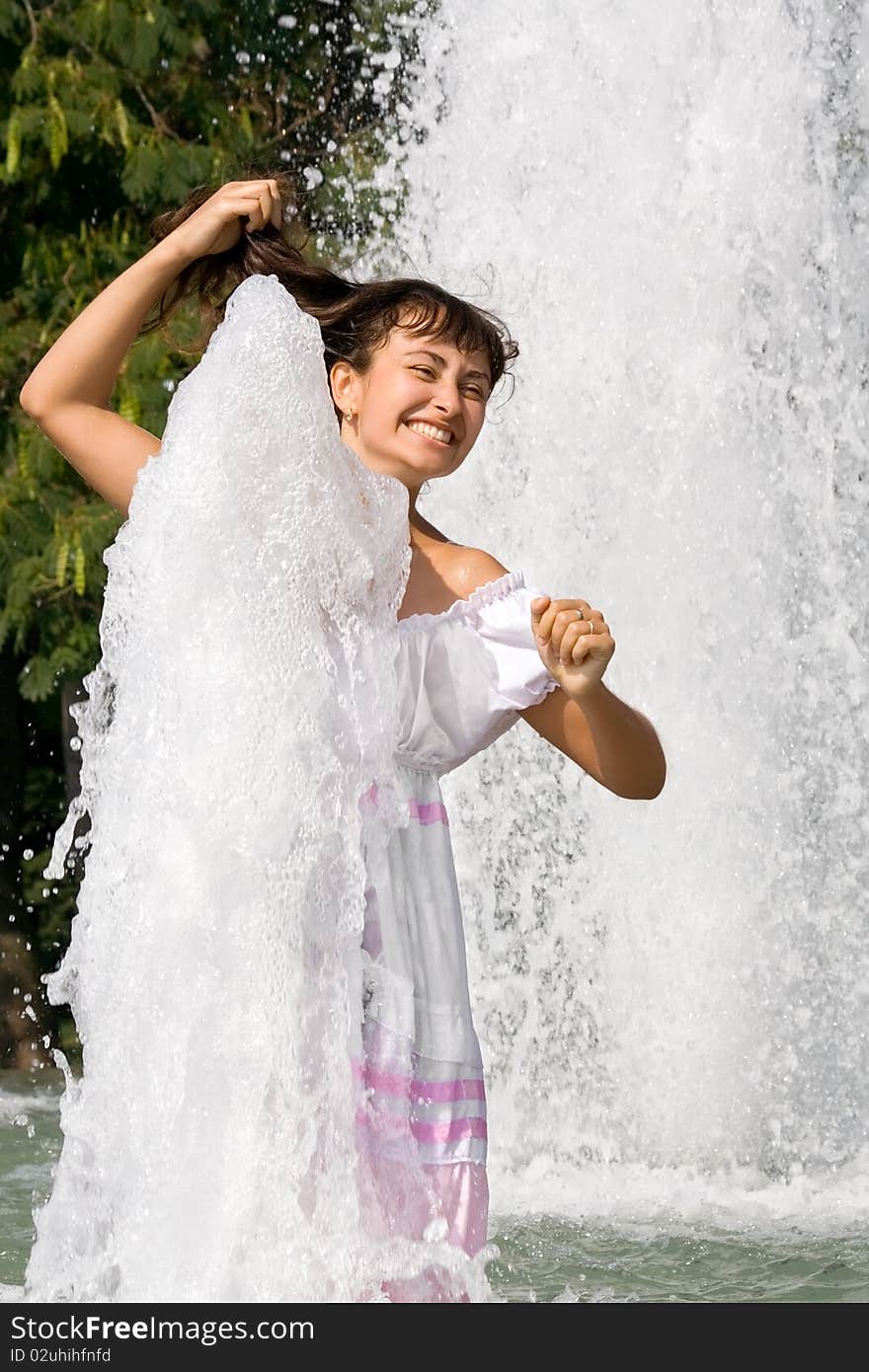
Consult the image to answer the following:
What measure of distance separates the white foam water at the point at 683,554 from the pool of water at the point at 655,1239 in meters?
A: 0.37

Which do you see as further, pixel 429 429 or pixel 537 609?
pixel 429 429

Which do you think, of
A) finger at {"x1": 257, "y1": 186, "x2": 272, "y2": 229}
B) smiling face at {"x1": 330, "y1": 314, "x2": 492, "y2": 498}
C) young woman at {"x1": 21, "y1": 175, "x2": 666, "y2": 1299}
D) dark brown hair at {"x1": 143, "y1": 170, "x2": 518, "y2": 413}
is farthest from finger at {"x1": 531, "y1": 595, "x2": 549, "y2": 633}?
finger at {"x1": 257, "y1": 186, "x2": 272, "y2": 229}

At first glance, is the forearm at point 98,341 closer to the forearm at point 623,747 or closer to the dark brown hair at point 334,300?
the dark brown hair at point 334,300

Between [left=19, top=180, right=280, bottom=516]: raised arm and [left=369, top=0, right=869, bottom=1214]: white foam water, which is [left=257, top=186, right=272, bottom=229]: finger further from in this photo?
[left=369, top=0, right=869, bottom=1214]: white foam water

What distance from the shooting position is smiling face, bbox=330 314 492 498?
98.9 inches

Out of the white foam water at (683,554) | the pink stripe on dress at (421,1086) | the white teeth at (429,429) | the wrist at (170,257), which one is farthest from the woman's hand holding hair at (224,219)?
the white foam water at (683,554)

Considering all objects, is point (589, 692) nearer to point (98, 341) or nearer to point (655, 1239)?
point (98, 341)

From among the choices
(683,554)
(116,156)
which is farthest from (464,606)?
(116,156)

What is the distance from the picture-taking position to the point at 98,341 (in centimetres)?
249

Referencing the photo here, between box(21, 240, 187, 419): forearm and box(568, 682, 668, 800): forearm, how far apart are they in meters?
0.74

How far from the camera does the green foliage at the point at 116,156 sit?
766cm

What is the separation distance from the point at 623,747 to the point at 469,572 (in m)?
0.32

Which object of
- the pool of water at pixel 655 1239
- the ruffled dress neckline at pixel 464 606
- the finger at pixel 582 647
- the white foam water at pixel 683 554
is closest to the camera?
the finger at pixel 582 647

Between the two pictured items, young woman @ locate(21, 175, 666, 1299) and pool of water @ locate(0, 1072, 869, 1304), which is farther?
pool of water @ locate(0, 1072, 869, 1304)
